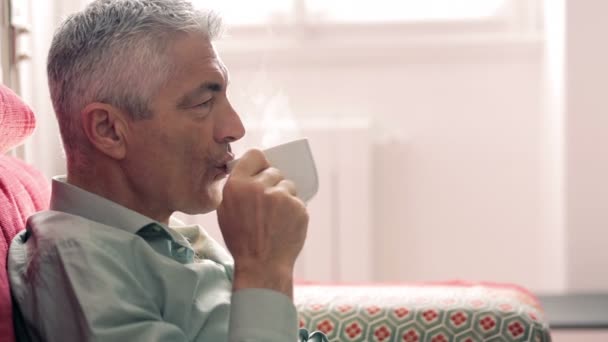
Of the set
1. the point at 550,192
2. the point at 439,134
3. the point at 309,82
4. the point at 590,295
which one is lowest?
the point at 590,295

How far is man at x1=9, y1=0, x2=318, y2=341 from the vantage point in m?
0.87

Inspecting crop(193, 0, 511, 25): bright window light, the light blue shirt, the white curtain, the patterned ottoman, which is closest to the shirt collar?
the light blue shirt

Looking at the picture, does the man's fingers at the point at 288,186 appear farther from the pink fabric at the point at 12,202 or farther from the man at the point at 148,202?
the pink fabric at the point at 12,202

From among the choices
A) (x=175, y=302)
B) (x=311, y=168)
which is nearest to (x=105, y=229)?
(x=175, y=302)

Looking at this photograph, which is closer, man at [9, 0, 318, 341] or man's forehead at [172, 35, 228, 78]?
man at [9, 0, 318, 341]

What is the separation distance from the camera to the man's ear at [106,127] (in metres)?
0.98

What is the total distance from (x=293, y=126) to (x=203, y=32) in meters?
1.65

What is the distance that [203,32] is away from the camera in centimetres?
103

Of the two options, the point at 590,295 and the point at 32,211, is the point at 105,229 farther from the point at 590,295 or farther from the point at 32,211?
the point at 590,295

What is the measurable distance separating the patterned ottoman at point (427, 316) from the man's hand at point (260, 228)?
0.41m

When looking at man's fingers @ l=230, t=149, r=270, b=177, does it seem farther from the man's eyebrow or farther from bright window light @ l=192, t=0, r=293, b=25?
bright window light @ l=192, t=0, r=293, b=25

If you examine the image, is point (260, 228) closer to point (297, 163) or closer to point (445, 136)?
point (297, 163)

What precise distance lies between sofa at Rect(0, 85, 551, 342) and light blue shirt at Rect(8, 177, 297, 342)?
22cm

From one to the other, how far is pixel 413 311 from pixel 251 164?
0.46 m
